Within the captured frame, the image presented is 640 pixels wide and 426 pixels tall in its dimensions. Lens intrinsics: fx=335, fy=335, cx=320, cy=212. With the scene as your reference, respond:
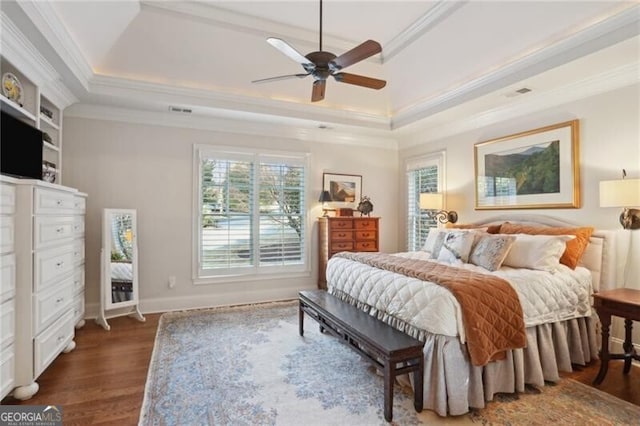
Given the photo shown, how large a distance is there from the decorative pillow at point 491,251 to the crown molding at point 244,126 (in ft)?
9.01

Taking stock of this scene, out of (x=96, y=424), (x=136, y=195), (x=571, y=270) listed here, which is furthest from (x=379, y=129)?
(x=96, y=424)

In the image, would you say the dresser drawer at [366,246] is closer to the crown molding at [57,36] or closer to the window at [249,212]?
the window at [249,212]

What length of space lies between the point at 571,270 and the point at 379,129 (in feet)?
10.6

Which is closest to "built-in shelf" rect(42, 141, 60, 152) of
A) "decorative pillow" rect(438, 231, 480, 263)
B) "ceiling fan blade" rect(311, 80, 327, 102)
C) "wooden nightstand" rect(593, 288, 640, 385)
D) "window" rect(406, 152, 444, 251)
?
"ceiling fan blade" rect(311, 80, 327, 102)

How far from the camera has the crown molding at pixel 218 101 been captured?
3787mm

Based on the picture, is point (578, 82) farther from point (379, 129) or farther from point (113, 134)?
point (113, 134)

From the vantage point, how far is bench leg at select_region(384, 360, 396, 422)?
209cm

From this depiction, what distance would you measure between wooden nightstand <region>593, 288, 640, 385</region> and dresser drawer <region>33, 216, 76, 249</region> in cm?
424

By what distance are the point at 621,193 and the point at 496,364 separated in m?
1.81

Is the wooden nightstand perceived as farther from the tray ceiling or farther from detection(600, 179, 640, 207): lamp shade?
the tray ceiling

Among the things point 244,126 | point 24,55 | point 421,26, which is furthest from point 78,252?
point 421,26

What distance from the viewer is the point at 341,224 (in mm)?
5031

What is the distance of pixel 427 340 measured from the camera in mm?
2260

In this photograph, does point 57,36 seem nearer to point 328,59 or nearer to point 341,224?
point 328,59
